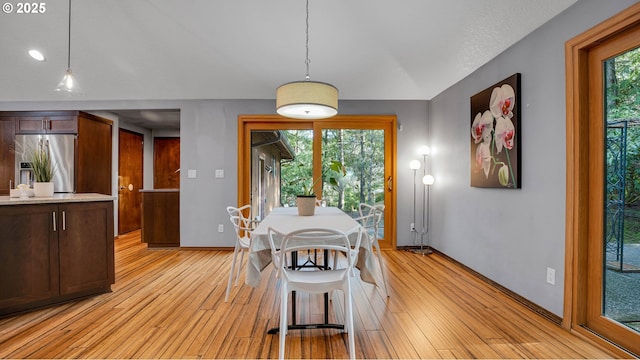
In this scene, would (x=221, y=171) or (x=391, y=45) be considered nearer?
(x=391, y=45)

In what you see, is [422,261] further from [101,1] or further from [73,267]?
[101,1]

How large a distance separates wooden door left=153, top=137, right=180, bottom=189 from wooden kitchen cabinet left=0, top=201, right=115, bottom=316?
14.4 ft

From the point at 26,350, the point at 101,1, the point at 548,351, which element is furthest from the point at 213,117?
the point at 548,351

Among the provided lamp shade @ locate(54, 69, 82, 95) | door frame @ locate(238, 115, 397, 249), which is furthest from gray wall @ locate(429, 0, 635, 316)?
lamp shade @ locate(54, 69, 82, 95)

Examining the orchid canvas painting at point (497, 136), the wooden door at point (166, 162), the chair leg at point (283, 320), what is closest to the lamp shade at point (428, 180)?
the orchid canvas painting at point (497, 136)

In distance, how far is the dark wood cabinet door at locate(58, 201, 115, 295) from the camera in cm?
273

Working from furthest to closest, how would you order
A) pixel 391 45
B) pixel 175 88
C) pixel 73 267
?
pixel 175 88
pixel 391 45
pixel 73 267

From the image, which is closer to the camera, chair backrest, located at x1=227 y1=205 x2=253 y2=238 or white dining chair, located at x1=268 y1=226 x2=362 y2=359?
white dining chair, located at x1=268 y1=226 x2=362 y2=359

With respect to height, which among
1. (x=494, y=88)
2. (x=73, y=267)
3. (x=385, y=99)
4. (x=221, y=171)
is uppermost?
(x=385, y=99)

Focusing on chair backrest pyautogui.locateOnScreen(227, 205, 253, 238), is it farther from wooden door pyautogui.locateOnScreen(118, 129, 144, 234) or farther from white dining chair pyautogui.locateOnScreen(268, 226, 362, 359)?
wooden door pyautogui.locateOnScreen(118, 129, 144, 234)

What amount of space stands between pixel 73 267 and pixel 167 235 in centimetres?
221

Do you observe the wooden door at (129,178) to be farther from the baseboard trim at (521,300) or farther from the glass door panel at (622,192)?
the glass door panel at (622,192)

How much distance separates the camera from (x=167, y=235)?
4.97 meters

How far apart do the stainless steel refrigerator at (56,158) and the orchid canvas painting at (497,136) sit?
5.45 m
